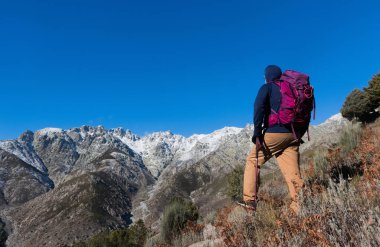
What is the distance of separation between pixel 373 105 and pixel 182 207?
3181 centimetres

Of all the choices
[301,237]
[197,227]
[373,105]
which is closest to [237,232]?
[301,237]

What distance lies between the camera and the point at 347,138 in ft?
34.8

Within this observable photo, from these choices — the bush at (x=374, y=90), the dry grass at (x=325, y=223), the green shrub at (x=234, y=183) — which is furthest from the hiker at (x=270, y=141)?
the bush at (x=374, y=90)

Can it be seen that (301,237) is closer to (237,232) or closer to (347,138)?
(237,232)

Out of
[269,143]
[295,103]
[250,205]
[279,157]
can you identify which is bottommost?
[250,205]

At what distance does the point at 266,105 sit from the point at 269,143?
1.88 feet

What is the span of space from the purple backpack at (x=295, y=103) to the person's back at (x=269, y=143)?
75 mm

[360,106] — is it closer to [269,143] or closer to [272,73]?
[272,73]

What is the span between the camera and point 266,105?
532cm

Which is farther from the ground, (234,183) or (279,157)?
(234,183)

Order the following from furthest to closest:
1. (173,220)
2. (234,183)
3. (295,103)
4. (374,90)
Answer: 1. (374,90)
2. (234,183)
3. (173,220)
4. (295,103)

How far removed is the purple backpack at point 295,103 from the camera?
5.12 metres

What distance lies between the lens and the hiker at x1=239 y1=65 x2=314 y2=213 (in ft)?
17.1

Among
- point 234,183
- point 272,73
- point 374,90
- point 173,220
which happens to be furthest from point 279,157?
point 374,90
